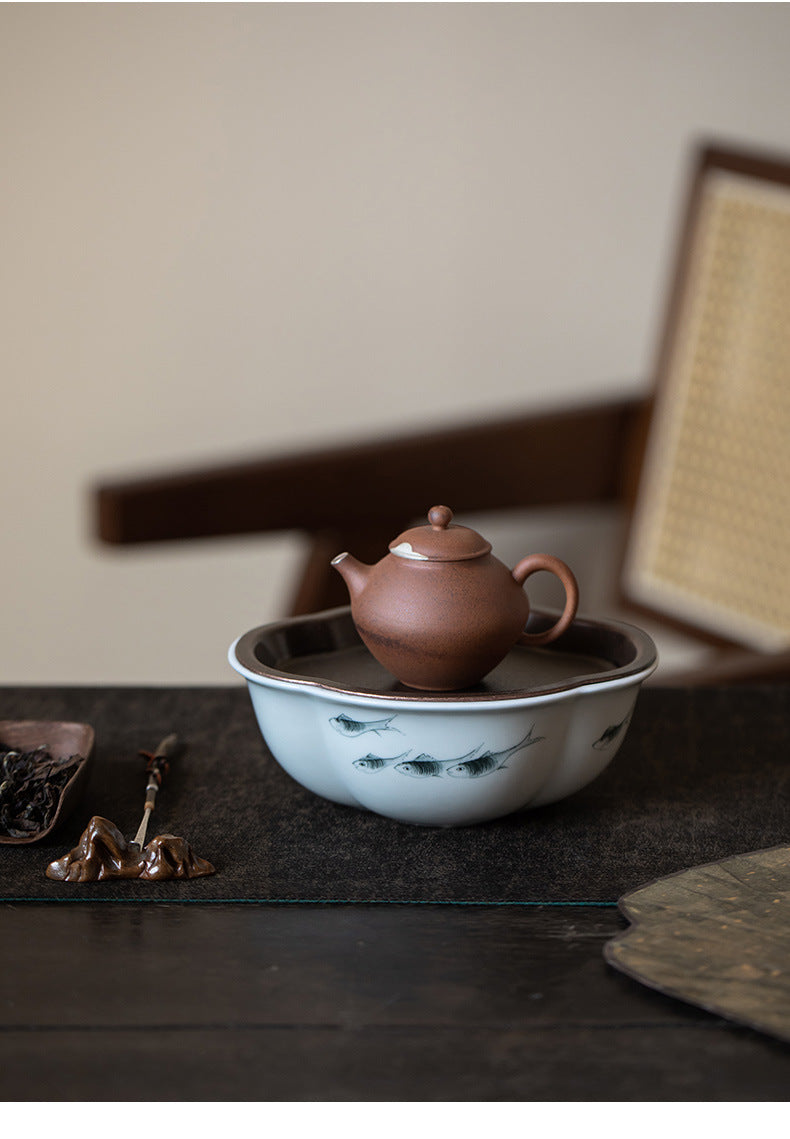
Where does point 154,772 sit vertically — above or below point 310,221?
below

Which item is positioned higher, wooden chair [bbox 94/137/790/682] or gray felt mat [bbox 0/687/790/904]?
wooden chair [bbox 94/137/790/682]

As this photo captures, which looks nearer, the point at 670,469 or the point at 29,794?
the point at 29,794

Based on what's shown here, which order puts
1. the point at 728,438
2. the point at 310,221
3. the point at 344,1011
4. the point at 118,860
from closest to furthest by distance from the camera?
the point at 344,1011 → the point at 118,860 → the point at 728,438 → the point at 310,221

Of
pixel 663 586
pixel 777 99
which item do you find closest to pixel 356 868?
pixel 663 586

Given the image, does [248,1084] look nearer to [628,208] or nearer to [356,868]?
[356,868]

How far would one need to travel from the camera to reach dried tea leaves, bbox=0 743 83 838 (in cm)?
67

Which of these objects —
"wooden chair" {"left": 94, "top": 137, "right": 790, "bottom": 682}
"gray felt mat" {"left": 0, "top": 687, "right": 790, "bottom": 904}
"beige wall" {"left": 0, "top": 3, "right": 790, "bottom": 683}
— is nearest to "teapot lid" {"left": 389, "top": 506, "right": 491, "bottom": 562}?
"gray felt mat" {"left": 0, "top": 687, "right": 790, "bottom": 904}

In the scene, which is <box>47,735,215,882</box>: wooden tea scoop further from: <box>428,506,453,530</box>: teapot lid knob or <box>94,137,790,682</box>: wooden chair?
<box>94,137,790,682</box>: wooden chair

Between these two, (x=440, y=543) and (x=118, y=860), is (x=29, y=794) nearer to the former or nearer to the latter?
(x=118, y=860)

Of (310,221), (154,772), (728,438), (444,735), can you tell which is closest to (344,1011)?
Answer: (444,735)

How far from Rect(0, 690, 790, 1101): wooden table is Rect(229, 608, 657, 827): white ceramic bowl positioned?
3.0 inches

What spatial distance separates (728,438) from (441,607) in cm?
99

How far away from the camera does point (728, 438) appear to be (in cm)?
154

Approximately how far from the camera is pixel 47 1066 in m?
0.47
